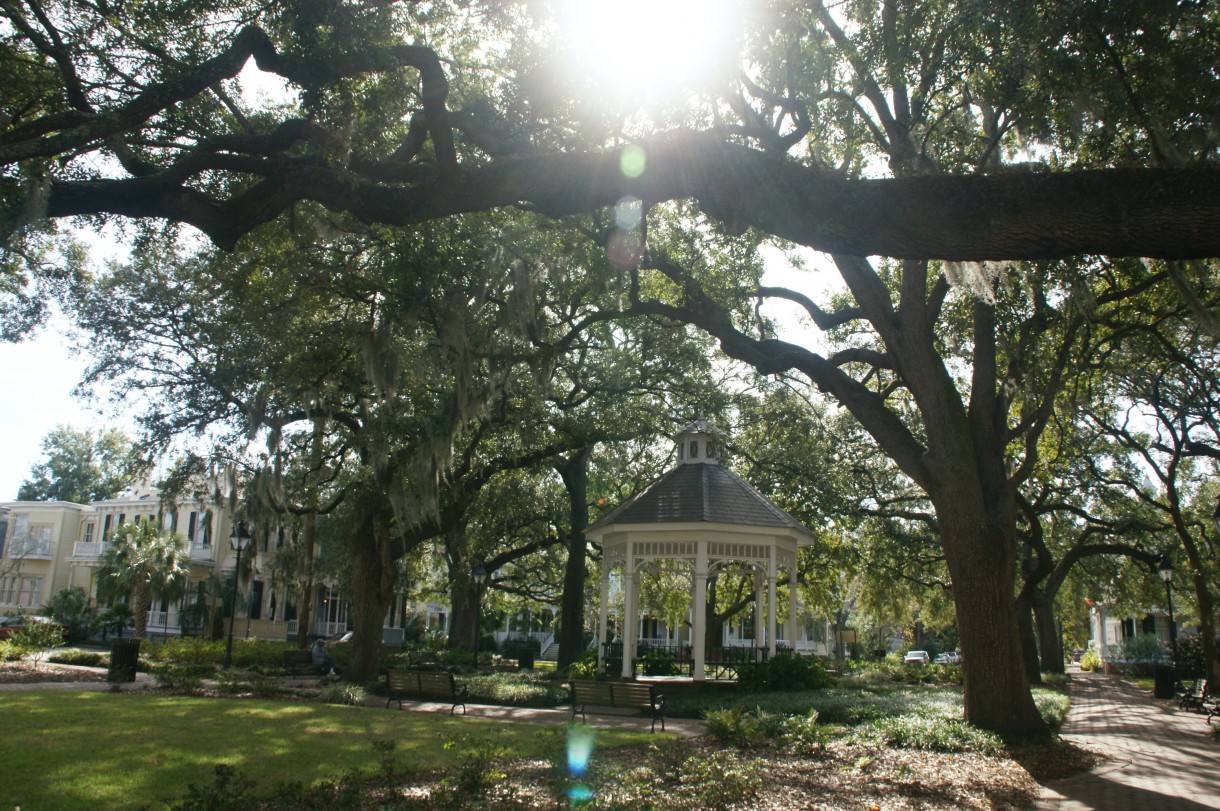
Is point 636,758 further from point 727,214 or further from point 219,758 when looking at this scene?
point 727,214

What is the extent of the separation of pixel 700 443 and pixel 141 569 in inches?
1041

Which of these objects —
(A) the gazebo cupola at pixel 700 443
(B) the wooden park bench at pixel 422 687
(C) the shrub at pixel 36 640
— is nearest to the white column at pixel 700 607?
(A) the gazebo cupola at pixel 700 443

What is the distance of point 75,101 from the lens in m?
8.53

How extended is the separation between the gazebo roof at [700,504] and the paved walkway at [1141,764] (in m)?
7.57

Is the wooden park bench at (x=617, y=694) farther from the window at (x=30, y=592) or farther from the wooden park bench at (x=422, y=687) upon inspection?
the window at (x=30, y=592)

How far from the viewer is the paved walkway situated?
8867 millimetres

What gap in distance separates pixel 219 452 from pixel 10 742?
34.3 ft

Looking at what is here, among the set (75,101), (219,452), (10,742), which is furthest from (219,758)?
(219,452)

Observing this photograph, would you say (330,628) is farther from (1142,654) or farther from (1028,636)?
(1142,654)

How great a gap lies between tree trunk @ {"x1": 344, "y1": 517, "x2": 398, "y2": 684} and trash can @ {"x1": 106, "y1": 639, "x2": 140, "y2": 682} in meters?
4.65

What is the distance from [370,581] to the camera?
20734 millimetres

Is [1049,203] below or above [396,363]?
below

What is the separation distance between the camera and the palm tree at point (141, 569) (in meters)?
35.8


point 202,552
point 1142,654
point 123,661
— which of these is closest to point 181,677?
point 123,661
